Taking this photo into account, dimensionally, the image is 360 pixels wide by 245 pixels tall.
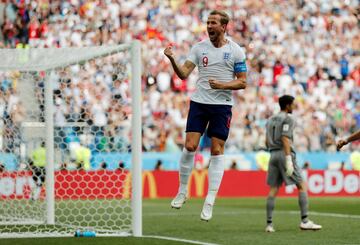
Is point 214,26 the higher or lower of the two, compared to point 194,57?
higher

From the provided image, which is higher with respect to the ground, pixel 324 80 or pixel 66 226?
pixel 324 80

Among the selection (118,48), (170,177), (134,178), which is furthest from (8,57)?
(170,177)

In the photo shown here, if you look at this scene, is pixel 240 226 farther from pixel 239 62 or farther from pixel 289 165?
pixel 239 62

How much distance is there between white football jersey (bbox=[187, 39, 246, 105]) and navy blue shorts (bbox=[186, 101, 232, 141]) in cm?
7

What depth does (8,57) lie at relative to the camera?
14594mm

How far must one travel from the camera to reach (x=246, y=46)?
118 feet

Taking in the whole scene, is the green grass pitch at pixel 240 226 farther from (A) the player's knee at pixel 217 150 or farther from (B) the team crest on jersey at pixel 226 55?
(B) the team crest on jersey at pixel 226 55

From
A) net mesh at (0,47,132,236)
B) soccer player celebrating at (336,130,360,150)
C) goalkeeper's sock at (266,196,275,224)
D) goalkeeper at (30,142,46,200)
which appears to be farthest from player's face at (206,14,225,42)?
goalkeeper at (30,142,46,200)

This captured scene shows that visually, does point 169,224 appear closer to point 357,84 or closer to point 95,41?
point 95,41

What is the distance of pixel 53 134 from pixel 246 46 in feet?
65.2

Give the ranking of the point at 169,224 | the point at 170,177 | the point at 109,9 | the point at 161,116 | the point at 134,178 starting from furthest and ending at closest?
the point at 109,9
the point at 161,116
the point at 170,177
the point at 169,224
the point at 134,178

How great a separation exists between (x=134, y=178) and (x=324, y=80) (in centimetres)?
2271

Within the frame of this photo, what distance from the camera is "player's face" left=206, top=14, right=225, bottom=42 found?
1236cm

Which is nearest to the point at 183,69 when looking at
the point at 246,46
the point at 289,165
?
the point at 289,165
